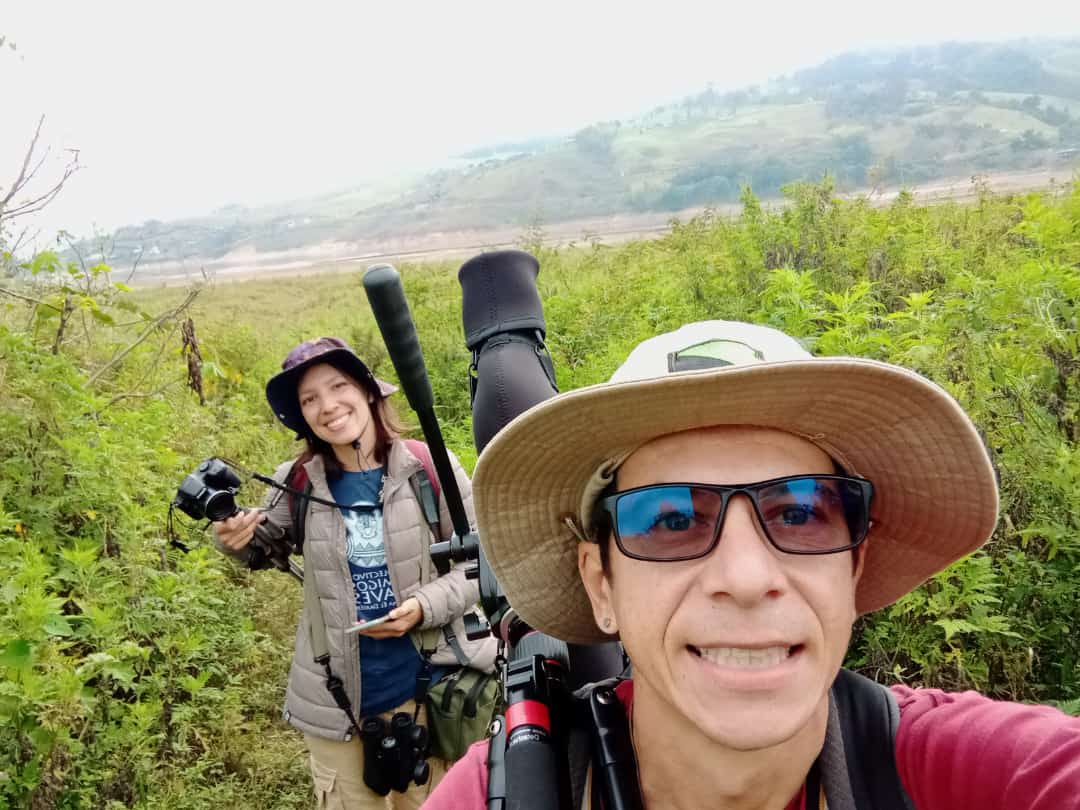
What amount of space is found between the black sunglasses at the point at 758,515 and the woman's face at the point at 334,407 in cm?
192

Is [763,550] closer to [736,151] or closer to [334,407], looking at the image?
[334,407]

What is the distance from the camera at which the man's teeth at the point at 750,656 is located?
3.77ft

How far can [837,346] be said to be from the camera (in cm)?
351

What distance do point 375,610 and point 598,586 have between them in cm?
165

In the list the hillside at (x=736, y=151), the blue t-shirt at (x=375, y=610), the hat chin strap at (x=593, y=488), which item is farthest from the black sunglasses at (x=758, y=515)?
the hillside at (x=736, y=151)

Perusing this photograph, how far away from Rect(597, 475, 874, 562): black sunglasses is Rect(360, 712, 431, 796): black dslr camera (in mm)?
1959

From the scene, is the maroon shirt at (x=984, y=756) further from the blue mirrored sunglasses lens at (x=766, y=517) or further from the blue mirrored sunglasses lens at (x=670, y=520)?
the blue mirrored sunglasses lens at (x=670, y=520)

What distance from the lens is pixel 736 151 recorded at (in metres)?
76.6

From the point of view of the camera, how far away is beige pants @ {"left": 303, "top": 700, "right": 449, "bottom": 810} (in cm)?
282

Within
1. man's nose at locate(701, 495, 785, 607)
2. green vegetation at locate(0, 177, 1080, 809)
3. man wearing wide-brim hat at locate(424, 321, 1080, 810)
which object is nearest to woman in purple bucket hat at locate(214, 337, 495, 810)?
green vegetation at locate(0, 177, 1080, 809)

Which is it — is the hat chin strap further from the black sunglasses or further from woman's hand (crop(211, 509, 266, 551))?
woman's hand (crop(211, 509, 266, 551))

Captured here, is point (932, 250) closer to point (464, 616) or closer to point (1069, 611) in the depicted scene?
point (1069, 611)

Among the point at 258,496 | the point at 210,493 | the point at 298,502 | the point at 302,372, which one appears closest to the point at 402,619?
the point at 298,502

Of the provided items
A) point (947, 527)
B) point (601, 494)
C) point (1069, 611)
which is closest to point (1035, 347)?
point (1069, 611)
